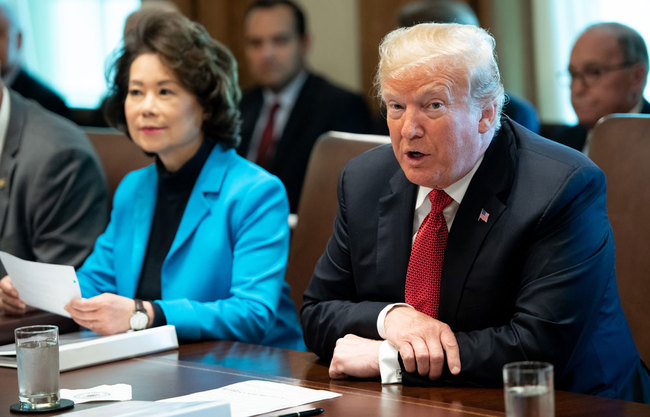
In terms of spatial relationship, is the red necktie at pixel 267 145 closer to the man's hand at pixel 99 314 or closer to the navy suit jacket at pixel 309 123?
the navy suit jacket at pixel 309 123

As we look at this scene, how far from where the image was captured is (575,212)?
2014 millimetres

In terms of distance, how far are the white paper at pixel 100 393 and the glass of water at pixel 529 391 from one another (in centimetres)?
83

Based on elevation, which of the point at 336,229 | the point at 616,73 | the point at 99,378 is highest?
the point at 616,73

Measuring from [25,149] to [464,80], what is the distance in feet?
6.21

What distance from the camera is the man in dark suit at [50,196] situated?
3.25 m

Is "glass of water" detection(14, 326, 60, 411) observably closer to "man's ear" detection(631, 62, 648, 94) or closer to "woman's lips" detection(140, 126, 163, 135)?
"woman's lips" detection(140, 126, 163, 135)

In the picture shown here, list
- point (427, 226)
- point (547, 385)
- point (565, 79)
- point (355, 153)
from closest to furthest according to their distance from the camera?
point (547, 385) → point (427, 226) → point (355, 153) → point (565, 79)

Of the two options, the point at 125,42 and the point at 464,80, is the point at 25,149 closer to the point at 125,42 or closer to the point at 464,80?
the point at 125,42

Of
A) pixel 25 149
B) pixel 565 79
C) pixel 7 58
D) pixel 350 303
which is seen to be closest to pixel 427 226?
pixel 350 303

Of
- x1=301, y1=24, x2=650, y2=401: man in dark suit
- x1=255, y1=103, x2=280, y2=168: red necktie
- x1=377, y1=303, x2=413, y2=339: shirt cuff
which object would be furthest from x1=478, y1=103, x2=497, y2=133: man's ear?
x1=255, y1=103, x2=280, y2=168: red necktie

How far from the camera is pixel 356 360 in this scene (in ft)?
6.53

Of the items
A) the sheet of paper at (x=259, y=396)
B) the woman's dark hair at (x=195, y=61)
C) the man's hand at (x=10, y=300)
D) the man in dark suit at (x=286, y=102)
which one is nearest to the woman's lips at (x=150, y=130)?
the woman's dark hair at (x=195, y=61)

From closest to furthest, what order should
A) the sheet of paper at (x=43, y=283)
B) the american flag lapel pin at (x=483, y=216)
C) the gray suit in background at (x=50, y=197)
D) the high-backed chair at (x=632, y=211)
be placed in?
the american flag lapel pin at (x=483, y=216) → the sheet of paper at (x=43, y=283) → the high-backed chair at (x=632, y=211) → the gray suit in background at (x=50, y=197)

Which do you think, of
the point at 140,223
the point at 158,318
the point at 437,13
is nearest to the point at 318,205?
the point at 140,223
